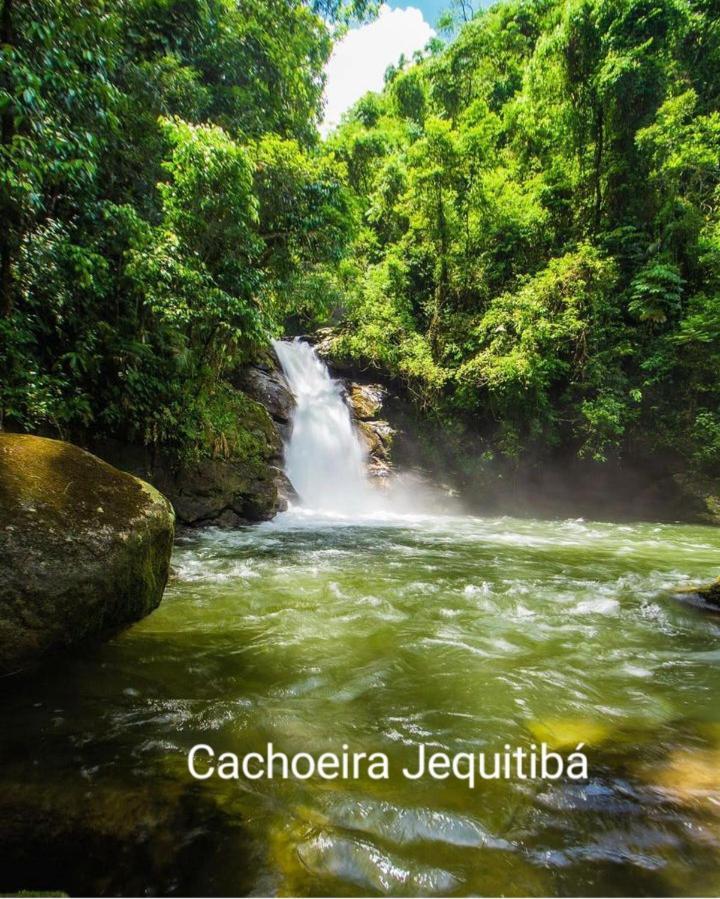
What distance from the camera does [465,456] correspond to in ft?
51.9

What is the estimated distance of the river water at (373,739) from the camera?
1.63 meters

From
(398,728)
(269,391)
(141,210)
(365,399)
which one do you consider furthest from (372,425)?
(398,728)

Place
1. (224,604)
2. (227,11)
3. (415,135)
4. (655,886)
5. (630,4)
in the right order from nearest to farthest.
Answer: (655,886) < (224,604) < (227,11) < (630,4) < (415,135)

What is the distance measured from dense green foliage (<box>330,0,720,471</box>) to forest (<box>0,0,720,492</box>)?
2.9 inches

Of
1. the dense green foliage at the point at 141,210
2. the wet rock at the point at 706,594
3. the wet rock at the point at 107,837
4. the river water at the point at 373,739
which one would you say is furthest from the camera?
the dense green foliage at the point at 141,210

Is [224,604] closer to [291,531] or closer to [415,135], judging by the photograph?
[291,531]

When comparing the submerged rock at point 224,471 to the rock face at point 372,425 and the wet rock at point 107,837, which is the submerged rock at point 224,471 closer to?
the rock face at point 372,425

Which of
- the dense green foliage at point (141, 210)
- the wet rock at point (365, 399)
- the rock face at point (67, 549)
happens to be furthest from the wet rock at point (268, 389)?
the rock face at point (67, 549)

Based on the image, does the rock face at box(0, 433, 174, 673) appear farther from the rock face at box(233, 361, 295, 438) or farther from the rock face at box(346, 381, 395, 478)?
the rock face at box(346, 381, 395, 478)

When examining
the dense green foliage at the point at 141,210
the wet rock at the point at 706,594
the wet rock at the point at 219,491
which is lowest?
the wet rock at the point at 706,594

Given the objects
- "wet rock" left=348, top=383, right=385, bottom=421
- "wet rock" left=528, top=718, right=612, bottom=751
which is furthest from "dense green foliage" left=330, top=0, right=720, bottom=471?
"wet rock" left=528, top=718, right=612, bottom=751

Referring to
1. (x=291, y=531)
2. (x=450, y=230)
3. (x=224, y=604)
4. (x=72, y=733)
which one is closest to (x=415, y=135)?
(x=450, y=230)

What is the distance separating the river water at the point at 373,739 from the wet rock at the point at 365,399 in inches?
442

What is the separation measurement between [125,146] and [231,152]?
2311 mm
